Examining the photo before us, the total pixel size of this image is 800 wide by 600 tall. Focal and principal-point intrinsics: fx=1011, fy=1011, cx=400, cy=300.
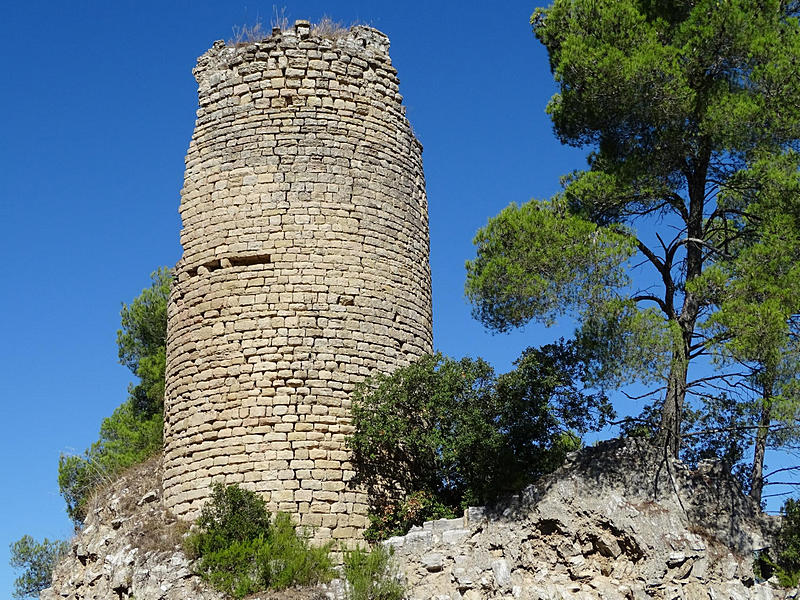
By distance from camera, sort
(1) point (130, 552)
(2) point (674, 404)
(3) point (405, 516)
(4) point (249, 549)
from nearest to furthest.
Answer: (4) point (249, 549), (2) point (674, 404), (3) point (405, 516), (1) point (130, 552)

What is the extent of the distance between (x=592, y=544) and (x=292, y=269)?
490 centimetres

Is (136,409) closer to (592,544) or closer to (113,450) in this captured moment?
(113,450)

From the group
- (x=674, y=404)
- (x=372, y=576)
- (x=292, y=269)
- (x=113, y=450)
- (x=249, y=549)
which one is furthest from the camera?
(x=113, y=450)

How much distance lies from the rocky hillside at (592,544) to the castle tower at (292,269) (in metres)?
1.03

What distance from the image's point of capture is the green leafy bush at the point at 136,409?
16641 millimetres

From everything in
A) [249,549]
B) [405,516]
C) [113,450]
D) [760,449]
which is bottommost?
[249,549]

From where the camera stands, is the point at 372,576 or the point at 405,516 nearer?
the point at 372,576

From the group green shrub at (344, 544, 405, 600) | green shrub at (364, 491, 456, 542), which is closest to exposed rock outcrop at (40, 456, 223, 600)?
green shrub at (344, 544, 405, 600)

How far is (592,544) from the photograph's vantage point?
1088 cm

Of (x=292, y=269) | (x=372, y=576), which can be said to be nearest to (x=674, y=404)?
(x=372, y=576)

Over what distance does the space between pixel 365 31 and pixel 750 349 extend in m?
6.87

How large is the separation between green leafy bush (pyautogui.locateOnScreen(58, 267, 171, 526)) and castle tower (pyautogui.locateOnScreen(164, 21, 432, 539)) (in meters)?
3.70

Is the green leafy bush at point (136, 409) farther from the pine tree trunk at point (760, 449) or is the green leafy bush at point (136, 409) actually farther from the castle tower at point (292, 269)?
the pine tree trunk at point (760, 449)

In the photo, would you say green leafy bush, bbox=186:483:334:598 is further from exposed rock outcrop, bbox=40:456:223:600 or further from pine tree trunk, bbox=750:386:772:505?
pine tree trunk, bbox=750:386:772:505
